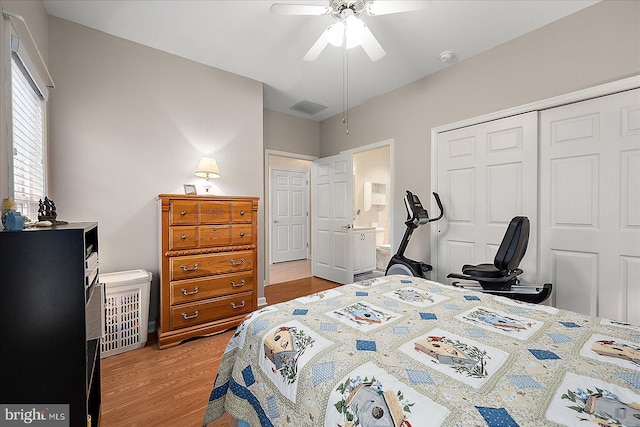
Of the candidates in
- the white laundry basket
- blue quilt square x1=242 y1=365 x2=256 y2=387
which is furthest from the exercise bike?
the white laundry basket

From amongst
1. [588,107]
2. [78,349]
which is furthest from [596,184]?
[78,349]

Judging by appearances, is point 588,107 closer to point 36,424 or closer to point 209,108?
point 209,108

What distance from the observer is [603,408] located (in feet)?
2.22

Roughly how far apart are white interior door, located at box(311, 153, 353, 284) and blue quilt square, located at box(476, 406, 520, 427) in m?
3.55

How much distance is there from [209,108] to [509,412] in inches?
135

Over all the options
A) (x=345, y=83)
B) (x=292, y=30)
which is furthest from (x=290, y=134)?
(x=292, y=30)

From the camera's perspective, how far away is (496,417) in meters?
0.65

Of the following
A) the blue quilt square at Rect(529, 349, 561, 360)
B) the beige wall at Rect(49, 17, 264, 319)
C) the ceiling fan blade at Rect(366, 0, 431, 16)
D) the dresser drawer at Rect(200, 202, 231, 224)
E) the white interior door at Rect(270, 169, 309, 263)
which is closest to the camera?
the blue quilt square at Rect(529, 349, 561, 360)

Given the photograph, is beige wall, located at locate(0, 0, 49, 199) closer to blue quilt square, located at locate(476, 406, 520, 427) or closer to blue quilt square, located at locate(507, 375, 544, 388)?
blue quilt square, located at locate(476, 406, 520, 427)

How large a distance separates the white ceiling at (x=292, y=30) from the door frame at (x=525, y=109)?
0.66 meters

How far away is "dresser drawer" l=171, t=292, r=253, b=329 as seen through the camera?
2508mm

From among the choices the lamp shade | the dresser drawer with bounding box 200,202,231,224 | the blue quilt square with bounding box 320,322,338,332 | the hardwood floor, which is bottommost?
the hardwood floor

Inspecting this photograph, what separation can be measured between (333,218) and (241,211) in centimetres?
199

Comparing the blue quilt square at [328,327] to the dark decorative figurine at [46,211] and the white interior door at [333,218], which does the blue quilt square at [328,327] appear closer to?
the dark decorative figurine at [46,211]
